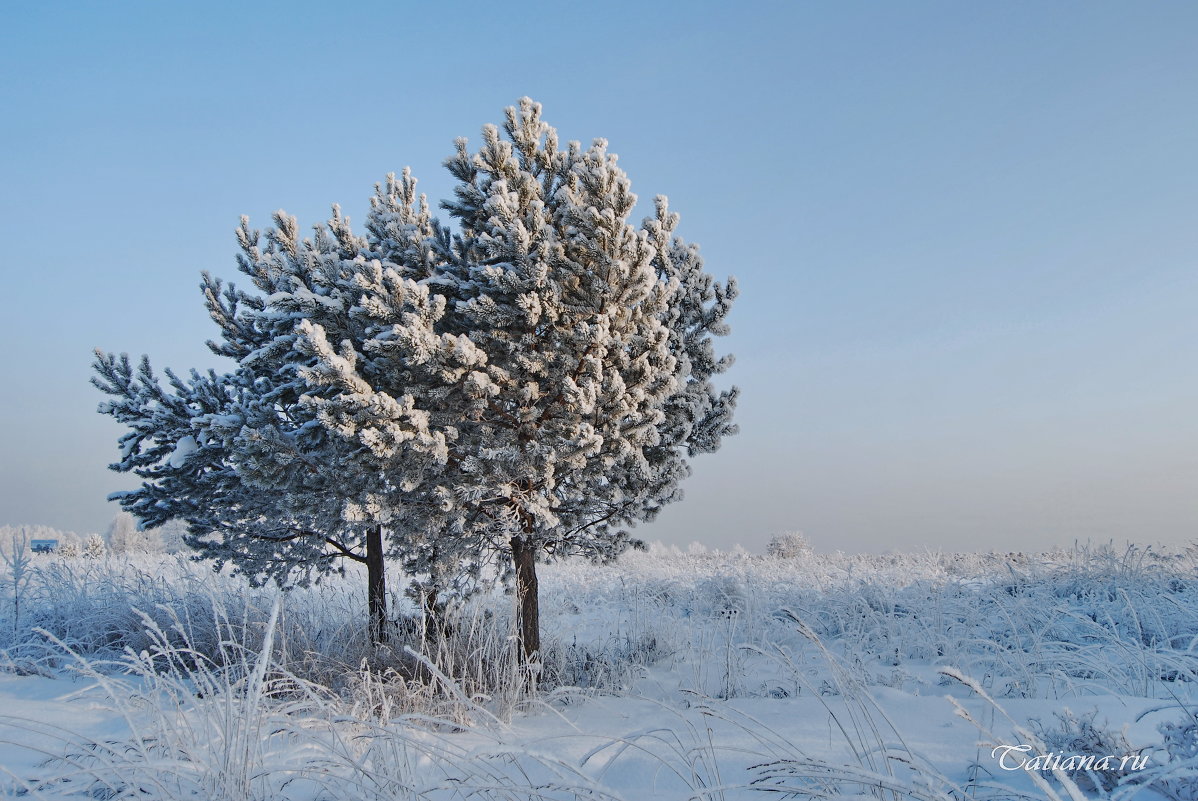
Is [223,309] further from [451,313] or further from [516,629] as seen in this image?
[516,629]

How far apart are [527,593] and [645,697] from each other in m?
2.84

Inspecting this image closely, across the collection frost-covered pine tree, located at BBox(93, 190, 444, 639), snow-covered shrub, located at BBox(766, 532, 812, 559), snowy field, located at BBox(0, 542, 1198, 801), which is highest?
frost-covered pine tree, located at BBox(93, 190, 444, 639)

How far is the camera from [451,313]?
24.5 ft

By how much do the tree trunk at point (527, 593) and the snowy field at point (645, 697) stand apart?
0.29 metres

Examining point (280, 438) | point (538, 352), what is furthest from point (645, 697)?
point (280, 438)

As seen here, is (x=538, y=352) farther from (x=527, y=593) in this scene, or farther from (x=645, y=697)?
(x=645, y=697)

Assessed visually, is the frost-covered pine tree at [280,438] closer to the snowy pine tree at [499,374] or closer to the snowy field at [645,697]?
the snowy pine tree at [499,374]

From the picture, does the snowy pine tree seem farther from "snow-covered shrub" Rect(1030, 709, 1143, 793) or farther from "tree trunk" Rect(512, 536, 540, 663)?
"snow-covered shrub" Rect(1030, 709, 1143, 793)

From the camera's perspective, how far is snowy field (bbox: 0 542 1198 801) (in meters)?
3.25

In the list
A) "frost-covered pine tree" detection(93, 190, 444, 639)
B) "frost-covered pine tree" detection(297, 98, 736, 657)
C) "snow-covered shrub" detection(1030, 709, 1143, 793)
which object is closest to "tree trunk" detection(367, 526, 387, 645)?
"frost-covered pine tree" detection(93, 190, 444, 639)

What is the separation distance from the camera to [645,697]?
4973 millimetres

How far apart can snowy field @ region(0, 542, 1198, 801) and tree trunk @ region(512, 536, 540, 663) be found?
11.3 inches

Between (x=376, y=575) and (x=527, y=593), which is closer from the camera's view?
(x=527, y=593)

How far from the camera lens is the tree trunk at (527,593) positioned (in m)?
7.38
